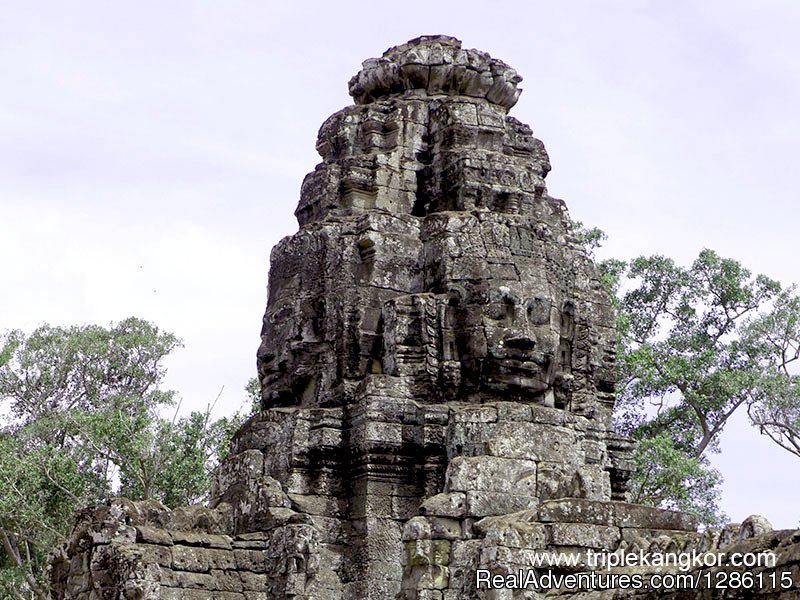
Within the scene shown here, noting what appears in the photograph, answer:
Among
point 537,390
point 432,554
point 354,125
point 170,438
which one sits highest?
point 354,125

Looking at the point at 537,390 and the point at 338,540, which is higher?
the point at 537,390

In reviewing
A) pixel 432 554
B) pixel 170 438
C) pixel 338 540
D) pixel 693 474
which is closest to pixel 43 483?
pixel 170 438

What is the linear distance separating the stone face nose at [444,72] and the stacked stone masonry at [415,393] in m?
0.03

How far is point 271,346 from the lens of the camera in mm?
18125

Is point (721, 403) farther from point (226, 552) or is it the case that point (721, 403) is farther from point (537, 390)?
point (226, 552)

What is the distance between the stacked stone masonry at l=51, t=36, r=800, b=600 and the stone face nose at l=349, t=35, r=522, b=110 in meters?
0.03

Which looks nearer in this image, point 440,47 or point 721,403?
point 440,47

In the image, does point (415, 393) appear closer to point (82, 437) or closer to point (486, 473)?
point (486, 473)

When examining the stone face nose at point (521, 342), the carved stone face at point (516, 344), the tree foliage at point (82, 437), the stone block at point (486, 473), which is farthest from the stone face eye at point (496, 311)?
the tree foliage at point (82, 437)

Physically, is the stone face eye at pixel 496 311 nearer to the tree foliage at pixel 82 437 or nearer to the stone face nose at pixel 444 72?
the stone face nose at pixel 444 72

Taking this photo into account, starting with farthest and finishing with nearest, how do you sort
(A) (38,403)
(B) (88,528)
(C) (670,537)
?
1. (A) (38,403)
2. (B) (88,528)
3. (C) (670,537)

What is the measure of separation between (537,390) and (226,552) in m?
3.92

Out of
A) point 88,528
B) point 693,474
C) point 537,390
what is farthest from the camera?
point 693,474

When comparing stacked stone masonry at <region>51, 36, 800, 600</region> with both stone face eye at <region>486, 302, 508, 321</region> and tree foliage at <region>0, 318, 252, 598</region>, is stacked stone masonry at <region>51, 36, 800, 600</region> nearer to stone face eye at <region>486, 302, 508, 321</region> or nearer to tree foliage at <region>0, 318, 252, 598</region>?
stone face eye at <region>486, 302, 508, 321</region>
